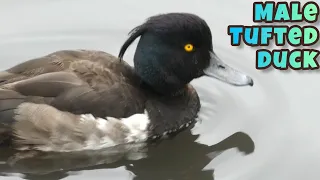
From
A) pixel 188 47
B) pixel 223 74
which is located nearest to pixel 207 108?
pixel 223 74

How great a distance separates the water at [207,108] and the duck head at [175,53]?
1.54 feet

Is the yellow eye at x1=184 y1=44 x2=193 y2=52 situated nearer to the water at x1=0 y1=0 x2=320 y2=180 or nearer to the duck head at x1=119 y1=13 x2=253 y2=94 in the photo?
the duck head at x1=119 y1=13 x2=253 y2=94

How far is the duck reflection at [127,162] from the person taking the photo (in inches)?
224

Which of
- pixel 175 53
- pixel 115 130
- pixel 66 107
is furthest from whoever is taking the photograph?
pixel 175 53

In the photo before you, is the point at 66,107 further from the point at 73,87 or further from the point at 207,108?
the point at 207,108

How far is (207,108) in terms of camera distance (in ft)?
21.0

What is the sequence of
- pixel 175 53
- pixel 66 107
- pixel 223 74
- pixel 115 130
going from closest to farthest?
1. pixel 66 107
2. pixel 115 130
3. pixel 175 53
4. pixel 223 74

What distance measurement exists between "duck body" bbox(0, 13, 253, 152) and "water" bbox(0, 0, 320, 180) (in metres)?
0.19

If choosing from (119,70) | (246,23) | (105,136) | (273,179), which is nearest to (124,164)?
(105,136)

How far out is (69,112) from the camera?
18.2ft

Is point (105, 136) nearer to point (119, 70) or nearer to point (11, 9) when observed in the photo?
point (119, 70)

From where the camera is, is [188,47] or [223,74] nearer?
[188,47]

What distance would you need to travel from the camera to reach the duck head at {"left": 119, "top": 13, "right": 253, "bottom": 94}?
566 centimetres

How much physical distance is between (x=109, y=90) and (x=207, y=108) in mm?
1098
